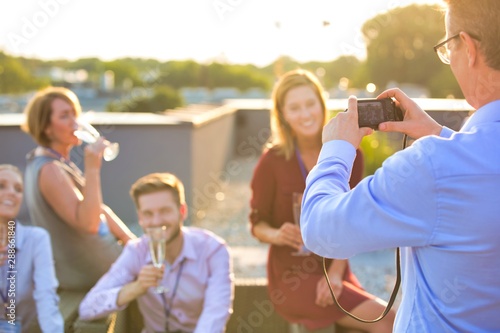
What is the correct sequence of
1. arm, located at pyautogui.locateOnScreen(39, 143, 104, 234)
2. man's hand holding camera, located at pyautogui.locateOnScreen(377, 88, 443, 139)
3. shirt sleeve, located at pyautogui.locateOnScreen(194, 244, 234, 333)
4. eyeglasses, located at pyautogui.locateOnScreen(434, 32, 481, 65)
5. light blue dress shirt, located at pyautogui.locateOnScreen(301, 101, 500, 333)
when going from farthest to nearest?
arm, located at pyautogui.locateOnScreen(39, 143, 104, 234) → shirt sleeve, located at pyautogui.locateOnScreen(194, 244, 234, 333) → man's hand holding camera, located at pyautogui.locateOnScreen(377, 88, 443, 139) → eyeglasses, located at pyautogui.locateOnScreen(434, 32, 481, 65) → light blue dress shirt, located at pyautogui.locateOnScreen(301, 101, 500, 333)

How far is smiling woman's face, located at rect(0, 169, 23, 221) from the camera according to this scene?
2859 millimetres

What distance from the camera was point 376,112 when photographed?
4.86 feet

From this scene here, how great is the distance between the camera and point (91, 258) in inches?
128

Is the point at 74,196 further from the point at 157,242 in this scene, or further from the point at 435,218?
the point at 435,218

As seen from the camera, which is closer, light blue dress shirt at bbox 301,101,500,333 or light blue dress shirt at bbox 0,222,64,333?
light blue dress shirt at bbox 301,101,500,333

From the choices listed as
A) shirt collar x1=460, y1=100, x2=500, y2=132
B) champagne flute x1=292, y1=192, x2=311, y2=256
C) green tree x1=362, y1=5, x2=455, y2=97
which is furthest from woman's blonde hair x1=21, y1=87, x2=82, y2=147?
green tree x1=362, y1=5, x2=455, y2=97

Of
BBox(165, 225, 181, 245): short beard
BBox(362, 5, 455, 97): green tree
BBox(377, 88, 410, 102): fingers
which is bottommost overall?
BBox(165, 225, 181, 245): short beard

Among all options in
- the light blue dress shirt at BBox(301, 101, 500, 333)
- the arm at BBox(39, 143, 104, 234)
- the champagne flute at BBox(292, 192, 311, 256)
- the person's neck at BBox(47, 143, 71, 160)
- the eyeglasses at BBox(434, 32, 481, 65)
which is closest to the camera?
the light blue dress shirt at BBox(301, 101, 500, 333)

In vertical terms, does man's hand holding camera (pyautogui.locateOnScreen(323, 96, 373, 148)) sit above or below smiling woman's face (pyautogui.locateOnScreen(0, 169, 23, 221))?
above

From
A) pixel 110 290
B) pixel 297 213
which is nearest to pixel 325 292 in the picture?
pixel 297 213

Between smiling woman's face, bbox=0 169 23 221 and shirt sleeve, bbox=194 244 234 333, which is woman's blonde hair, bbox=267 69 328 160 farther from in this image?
smiling woman's face, bbox=0 169 23 221

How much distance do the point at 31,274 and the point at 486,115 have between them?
2.26m

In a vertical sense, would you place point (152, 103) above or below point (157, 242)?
above

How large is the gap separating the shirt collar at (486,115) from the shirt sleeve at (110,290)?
1.91m
